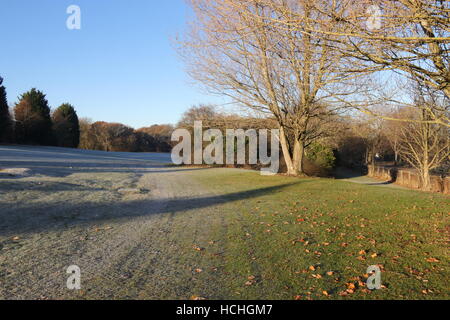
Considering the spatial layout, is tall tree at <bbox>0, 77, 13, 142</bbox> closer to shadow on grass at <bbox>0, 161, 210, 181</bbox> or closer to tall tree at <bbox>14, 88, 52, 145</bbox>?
tall tree at <bbox>14, 88, 52, 145</bbox>

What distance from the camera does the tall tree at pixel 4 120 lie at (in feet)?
123

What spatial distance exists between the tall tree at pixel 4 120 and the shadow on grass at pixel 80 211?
34.6 metres

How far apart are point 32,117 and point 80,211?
37.7m

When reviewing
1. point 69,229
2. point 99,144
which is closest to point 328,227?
point 69,229

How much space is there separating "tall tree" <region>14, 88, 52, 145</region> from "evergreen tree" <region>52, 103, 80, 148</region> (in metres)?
3.39

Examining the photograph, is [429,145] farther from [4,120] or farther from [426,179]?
[4,120]

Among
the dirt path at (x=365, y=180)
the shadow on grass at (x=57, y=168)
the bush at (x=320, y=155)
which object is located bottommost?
the dirt path at (x=365, y=180)

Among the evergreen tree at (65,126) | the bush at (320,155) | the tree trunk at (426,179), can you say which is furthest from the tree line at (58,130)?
the tree trunk at (426,179)

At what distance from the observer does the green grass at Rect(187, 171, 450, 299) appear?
165 inches

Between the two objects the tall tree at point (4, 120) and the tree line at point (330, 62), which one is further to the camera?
the tall tree at point (4, 120)

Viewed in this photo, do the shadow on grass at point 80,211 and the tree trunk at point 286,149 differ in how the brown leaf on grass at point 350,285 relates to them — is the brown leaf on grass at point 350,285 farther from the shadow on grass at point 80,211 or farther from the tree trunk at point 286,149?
the tree trunk at point 286,149

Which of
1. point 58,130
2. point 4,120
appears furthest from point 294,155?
point 58,130

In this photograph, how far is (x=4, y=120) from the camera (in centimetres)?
3775

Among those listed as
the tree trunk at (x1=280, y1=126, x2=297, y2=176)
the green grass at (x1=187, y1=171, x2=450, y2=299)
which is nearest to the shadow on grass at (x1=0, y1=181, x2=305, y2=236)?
the green grass at (x1=187, y1=171, x2=450, y2=299)
